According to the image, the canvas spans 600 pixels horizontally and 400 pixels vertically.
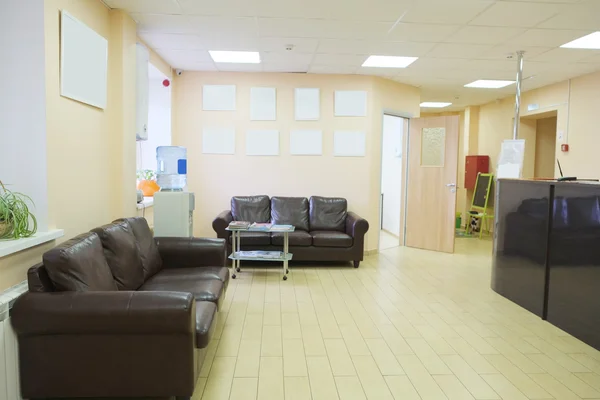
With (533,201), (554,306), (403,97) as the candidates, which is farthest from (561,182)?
(403,97)

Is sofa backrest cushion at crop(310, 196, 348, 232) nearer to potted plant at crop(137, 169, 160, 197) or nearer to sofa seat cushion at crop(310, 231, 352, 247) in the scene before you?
sofa seat cushion at crop(310, 231, 352, 247)

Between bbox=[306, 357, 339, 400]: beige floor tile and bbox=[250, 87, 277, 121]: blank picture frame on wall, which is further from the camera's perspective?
bbox=[250, 87, 277, 121]: blank picture frame on wall

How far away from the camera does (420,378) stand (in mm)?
2723

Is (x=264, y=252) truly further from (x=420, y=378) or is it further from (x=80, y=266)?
(x=80, y=266)

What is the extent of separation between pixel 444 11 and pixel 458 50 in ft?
4.46

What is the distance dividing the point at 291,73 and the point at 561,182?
4050 mm

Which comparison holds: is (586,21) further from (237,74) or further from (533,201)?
(237,74)

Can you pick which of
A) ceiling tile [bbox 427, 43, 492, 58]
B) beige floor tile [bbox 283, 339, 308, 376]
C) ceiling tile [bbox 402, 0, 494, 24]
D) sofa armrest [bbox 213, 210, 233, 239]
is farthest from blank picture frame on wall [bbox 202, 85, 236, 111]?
beige floor tile [bbox 283, 339, 308, 376]

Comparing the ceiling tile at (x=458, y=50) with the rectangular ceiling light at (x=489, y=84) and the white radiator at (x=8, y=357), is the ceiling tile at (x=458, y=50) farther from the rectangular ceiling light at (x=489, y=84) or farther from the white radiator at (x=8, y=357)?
the white radiator at (x=8, y=357)

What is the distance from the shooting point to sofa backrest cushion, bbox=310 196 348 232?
6.04m

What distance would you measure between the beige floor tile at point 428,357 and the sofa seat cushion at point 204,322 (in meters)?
1.48

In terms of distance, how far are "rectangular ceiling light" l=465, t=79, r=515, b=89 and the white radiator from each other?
6849 mm

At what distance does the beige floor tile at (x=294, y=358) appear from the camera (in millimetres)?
2783

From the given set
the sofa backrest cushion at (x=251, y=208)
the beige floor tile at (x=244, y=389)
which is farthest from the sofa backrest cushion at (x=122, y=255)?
the sofa backrest cushion at (x=251, y=208)
